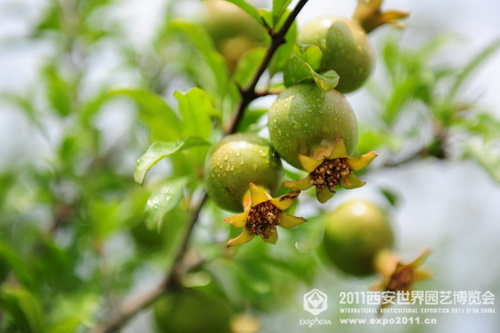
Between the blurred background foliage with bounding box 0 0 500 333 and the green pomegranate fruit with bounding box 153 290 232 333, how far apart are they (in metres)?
0.03

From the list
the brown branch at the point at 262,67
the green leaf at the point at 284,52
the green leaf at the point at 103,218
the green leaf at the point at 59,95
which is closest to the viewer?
the brown branch at the point at 262,67

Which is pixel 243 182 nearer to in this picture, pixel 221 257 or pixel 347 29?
pixel 347 29

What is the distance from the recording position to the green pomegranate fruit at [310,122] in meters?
0.84

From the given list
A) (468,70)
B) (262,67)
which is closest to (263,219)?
(262,67)

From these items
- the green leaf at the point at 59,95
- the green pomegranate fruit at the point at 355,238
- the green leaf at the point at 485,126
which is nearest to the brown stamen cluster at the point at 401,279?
the green pomegranate fruit at the point at 355,238

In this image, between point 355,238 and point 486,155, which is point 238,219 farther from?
point 486,155

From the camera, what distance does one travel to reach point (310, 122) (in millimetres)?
845

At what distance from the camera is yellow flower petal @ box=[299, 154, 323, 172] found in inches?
Answer: 32.2

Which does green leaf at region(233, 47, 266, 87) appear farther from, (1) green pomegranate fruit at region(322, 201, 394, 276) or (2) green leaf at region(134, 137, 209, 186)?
(1) green pomegranate fruit at region(322, 201, 394, 276)

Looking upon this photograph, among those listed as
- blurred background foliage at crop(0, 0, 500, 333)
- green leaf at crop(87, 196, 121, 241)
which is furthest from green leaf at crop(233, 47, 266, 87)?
green leaf at crop(87, 196, 121, 241)

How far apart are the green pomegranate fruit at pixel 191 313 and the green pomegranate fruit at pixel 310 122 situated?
31.1 inches

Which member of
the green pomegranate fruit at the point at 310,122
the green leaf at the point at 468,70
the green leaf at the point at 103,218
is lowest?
the green leaf at the point at 103,218

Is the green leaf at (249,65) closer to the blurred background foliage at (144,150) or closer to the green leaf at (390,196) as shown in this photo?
the blurred background foliage at (144,150)

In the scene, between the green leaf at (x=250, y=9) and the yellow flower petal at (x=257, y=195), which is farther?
the green leaf at (x=250, y=9)
